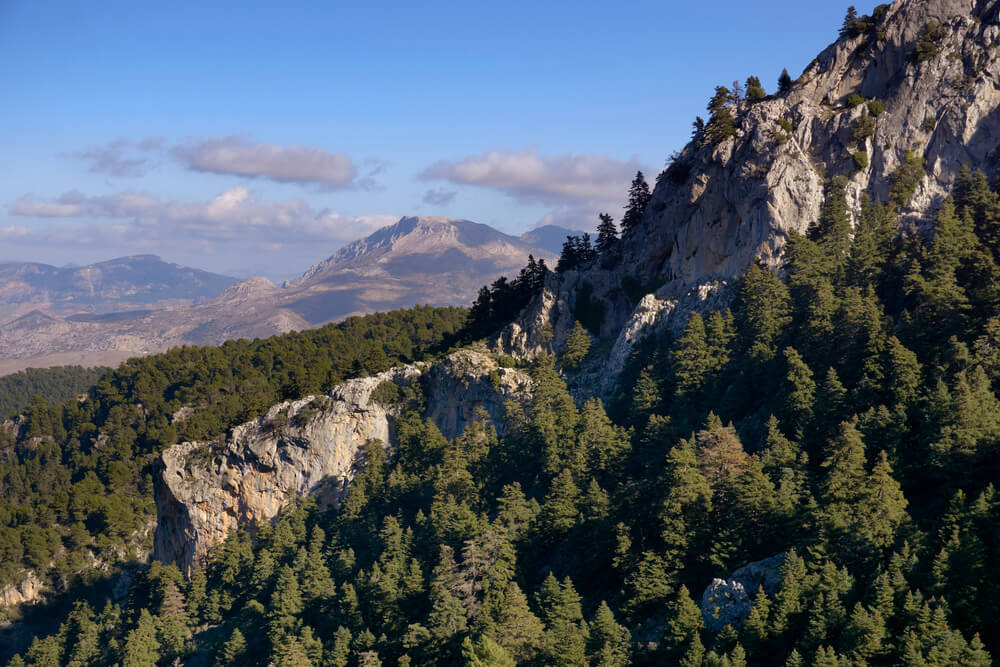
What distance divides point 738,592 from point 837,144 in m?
50.8

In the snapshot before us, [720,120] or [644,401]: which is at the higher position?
[720,120]

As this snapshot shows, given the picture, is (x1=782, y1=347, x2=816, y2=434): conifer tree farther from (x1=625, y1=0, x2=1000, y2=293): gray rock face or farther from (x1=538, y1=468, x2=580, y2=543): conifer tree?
(x1=625, y1=0, x2=1000, y2=293): gray rock face

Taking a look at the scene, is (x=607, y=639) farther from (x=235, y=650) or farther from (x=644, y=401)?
(x=235, y=650)

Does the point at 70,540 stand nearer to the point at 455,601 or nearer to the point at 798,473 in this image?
the point at 455,601

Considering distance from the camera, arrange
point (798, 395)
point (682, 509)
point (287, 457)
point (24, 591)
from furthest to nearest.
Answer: point (24, 591)
point (287, 457)
point (798, 395)
point (682, 509)

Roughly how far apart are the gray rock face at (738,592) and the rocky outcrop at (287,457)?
47432 millimetres

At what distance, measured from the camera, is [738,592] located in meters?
42.7

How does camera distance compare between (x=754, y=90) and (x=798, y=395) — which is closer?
(x=798, y=395)

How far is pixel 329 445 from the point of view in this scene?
90.9 meters

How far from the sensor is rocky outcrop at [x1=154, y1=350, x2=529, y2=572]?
90.4 meters

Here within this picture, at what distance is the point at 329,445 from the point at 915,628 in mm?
67107

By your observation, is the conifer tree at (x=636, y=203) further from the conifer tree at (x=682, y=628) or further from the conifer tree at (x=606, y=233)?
the conifer tree at (x=682, y=628)

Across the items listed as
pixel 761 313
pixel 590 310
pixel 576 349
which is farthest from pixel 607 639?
pixel 590 310

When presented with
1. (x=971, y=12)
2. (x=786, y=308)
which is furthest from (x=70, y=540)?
(x=971, y=12)
